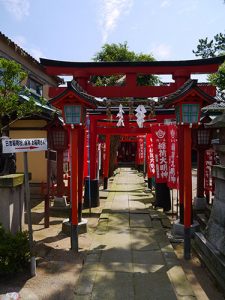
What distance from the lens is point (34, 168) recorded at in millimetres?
14930

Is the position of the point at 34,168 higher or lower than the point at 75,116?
lower

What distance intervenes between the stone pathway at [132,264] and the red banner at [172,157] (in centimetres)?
141

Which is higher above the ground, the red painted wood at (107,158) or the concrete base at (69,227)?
the red painted wood at (107,158)

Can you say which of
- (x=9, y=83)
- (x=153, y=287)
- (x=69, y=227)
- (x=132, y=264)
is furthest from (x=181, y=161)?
(x=9, y=83)

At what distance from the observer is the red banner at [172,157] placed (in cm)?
1001

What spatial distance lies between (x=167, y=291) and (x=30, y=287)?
2.32 meters

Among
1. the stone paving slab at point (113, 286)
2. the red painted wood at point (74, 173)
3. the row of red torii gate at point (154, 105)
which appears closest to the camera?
the stone paving slab at point (113, 286)

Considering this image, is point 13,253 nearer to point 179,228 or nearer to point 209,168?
point 179,228

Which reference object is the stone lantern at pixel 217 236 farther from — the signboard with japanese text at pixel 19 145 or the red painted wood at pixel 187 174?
the signboard with japanese text at pixel 19 145

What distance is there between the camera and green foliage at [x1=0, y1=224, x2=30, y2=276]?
554 cm

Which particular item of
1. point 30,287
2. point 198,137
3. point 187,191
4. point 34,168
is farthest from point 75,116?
point 34,168

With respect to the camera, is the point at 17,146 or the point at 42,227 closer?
the point at 17,146

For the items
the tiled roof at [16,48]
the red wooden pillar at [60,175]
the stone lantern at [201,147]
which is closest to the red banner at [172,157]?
the stone lantern at [201,147]

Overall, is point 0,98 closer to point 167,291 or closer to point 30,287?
point 30,287
